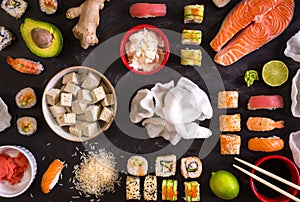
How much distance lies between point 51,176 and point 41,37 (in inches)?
32.8

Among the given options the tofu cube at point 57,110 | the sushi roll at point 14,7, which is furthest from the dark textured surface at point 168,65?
the tofu cube at point 57,110

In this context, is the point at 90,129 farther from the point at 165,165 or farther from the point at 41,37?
the point at 41,37

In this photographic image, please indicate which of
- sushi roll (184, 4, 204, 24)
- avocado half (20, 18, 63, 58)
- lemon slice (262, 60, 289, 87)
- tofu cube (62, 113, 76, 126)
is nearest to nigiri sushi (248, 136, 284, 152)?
lemon slice (262, 60, 289, 87)

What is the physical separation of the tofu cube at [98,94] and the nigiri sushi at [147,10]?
49cm

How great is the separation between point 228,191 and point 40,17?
1.54 m

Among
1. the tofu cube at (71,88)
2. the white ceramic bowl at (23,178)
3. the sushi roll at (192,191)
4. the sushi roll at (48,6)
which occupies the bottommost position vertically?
the sushi roll at (192,191)

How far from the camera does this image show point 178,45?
3.45 metres

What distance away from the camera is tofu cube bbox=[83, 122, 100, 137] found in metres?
3.37

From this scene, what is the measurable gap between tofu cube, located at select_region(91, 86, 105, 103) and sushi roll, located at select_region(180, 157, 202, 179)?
63 cm

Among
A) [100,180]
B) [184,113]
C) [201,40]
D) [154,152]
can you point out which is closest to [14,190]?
[100,180]

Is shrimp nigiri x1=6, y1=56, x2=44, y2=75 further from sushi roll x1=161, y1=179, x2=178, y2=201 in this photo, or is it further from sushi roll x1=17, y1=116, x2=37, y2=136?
sushi roll x1=161, y1=179, x2=178, y2=201

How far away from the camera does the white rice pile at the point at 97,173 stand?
3449 millimetres

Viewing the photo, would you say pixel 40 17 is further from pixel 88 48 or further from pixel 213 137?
pixel 213 137

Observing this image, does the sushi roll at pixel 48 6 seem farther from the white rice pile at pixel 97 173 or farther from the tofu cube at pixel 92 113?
the white rice pile at pixel 97 173
